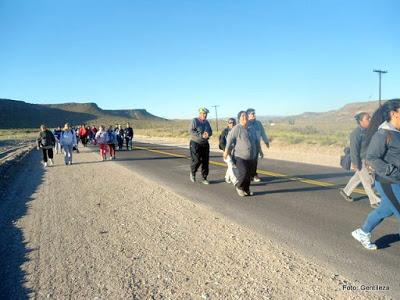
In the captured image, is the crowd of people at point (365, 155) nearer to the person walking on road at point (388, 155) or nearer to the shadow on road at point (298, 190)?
the person walking on road at point (388, 155)

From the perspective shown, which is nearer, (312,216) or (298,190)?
(312,216)

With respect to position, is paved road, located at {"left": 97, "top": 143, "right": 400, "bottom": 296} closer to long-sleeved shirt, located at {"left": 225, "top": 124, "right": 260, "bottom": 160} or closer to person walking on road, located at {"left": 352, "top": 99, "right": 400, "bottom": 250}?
person walking on road, located at {"left": 352, "top": 99, "right": 400, "bottom": 250}

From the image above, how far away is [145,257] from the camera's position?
5.56m

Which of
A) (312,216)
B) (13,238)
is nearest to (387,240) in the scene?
(312,216)

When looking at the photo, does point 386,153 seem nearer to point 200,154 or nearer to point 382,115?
point 382,115

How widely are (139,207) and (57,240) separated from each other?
8.10 ft

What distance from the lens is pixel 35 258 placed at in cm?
565

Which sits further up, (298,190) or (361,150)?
(361,150)

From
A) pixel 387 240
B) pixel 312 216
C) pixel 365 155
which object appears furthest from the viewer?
pixel 312 216

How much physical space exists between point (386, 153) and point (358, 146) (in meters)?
2.68

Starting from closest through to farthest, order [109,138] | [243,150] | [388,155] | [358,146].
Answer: [388,155] → [358,146] → [243,150] → [109,138]

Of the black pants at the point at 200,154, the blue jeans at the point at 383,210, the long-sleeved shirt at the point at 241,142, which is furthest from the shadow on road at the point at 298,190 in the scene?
the blue jeans at the point at 383,210

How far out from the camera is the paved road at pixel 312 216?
16.6ft

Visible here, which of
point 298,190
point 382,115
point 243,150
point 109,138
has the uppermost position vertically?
point 382,115
